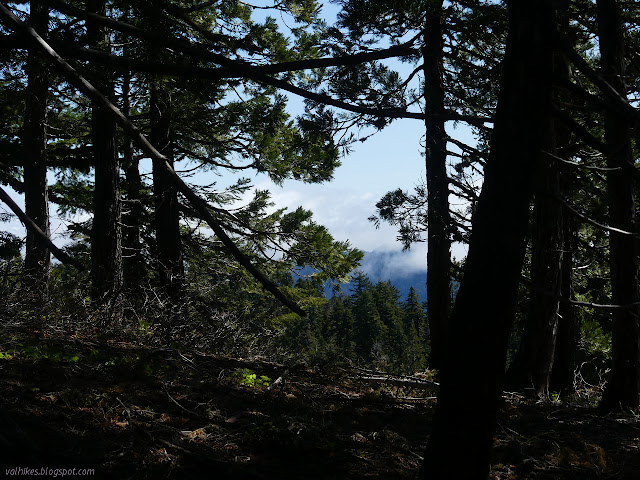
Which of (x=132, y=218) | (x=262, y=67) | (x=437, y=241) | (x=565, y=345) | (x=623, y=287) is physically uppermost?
(x=132, y=218)

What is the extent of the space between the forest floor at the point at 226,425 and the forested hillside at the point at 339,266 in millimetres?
20

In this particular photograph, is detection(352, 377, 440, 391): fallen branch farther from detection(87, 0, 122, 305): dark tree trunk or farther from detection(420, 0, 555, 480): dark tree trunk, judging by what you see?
detection(87, 0, 122, 305): dark tree trunk

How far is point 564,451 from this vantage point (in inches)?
138

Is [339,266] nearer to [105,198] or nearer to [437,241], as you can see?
[437,241]

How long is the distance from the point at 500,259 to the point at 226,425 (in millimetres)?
2300

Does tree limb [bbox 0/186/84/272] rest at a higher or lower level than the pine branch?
lower

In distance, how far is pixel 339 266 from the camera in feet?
41.5

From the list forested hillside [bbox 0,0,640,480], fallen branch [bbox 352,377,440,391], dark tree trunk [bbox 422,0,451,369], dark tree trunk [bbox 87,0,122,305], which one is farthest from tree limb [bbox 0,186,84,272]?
dark tree trunk [bbox 422,0,451,369]

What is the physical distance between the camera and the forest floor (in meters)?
2.82

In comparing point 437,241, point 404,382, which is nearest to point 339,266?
point 437,241

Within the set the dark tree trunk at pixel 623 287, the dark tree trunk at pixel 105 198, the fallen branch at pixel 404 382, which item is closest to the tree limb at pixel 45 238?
the fallen branch at pixel 404 382

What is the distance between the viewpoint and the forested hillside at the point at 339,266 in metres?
2.77

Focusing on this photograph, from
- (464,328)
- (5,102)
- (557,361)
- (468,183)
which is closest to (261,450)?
(464,328)

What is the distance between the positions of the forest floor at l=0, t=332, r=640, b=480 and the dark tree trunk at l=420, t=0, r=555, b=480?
539 mm
